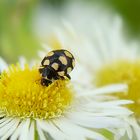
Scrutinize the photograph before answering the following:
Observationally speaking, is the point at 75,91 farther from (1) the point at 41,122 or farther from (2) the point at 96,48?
(2) the point at 96,48

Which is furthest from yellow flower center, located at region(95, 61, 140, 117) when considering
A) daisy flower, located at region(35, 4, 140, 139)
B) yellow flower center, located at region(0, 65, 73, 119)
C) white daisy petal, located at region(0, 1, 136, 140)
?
yellow flower center, located at region(0, 65, 73, 119)

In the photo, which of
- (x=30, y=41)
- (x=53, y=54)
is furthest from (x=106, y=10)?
(x=53, y=54)

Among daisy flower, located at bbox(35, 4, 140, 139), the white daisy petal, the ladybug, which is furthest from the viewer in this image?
daisy flower, located at bbox(35, 4, 140, 139)

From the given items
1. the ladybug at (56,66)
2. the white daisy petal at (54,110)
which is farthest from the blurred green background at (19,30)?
the ladybug at (56,66)

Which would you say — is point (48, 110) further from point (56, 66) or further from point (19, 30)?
point (19, 30)

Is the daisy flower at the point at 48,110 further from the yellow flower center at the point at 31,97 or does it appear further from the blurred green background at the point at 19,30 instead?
the blurred green background at the point at 19,30

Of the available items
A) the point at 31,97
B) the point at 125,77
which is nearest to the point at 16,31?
the point at 125,77

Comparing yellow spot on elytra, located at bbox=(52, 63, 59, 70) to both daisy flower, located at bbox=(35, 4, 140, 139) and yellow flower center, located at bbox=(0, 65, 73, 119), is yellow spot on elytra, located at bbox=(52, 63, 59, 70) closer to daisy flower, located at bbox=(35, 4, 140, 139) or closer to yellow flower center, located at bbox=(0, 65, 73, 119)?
yellow flower center, located at bbox=(0, 65, 73, 119)

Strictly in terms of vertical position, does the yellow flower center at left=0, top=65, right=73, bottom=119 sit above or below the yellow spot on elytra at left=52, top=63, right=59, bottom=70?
below

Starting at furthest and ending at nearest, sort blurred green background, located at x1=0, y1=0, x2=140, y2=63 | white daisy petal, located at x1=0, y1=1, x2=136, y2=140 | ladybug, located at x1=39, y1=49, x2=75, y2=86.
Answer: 1. blurred green background, located at x1=0, y1=0, x2=140, y2=63
2. ladybug, located at x1=39, y1=49, x2=75, y2=86
3. white daisy petal, located at x1=0, y1=1, x2=136, y2=140
